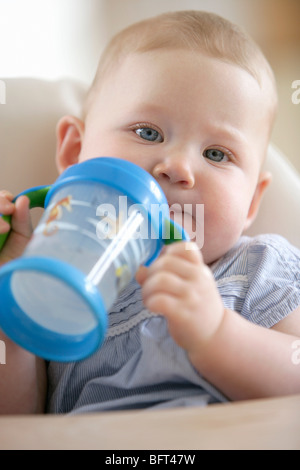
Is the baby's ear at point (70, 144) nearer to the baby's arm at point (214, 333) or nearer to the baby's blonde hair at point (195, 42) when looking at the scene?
the baby's blonde hair at point (195, 42)

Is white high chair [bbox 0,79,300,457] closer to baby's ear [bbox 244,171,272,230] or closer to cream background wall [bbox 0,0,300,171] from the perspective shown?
baby's ear [bbox 244,171,272,230]

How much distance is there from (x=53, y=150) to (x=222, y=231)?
409mm

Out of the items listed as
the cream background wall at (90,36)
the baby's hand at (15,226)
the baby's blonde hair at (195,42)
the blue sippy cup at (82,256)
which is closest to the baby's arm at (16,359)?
the baby's hand at (15,226)

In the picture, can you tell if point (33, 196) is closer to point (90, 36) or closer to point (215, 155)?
point (215, 155)

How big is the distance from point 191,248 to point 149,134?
0.30 metres

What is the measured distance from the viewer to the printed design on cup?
630 mm

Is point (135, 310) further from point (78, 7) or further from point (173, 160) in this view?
point (78, 7)

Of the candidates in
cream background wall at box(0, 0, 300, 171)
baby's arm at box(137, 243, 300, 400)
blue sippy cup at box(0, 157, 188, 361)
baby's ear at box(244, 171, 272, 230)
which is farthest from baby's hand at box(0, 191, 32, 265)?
cream background wall at box(0, 0, 300, 171)

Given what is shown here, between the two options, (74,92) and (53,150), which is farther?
(74,92)

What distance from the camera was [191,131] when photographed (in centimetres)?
88

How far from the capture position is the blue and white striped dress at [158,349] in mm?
775
